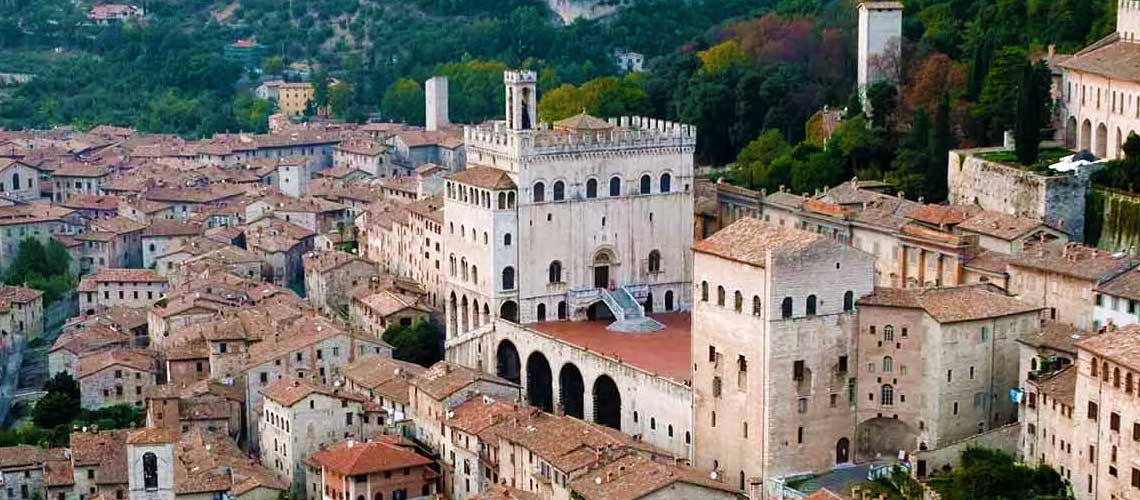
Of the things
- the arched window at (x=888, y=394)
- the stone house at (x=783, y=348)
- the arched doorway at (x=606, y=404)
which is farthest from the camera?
the arched doorway at (x=606, y=404)

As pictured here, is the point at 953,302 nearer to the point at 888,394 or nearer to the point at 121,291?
the point at 888,394

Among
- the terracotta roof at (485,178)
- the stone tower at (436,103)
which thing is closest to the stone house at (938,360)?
the terracotta roof at (485,178)

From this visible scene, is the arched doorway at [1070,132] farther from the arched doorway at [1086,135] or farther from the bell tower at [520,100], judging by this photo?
the bell tower at [520,100]

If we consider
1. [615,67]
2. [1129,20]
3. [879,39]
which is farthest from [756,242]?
[615,67]

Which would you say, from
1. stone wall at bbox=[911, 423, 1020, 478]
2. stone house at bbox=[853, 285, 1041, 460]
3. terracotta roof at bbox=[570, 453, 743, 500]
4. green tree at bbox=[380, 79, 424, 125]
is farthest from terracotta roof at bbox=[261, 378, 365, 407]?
green tree at bbox=[380, 79, 424, 125]

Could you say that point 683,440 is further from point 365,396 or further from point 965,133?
point 965,133

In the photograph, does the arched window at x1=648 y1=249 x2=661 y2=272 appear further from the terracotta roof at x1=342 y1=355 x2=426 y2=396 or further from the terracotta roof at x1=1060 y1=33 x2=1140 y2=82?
the terracotta roof at x1=1060 y1=33 x2=1140 y2=82
